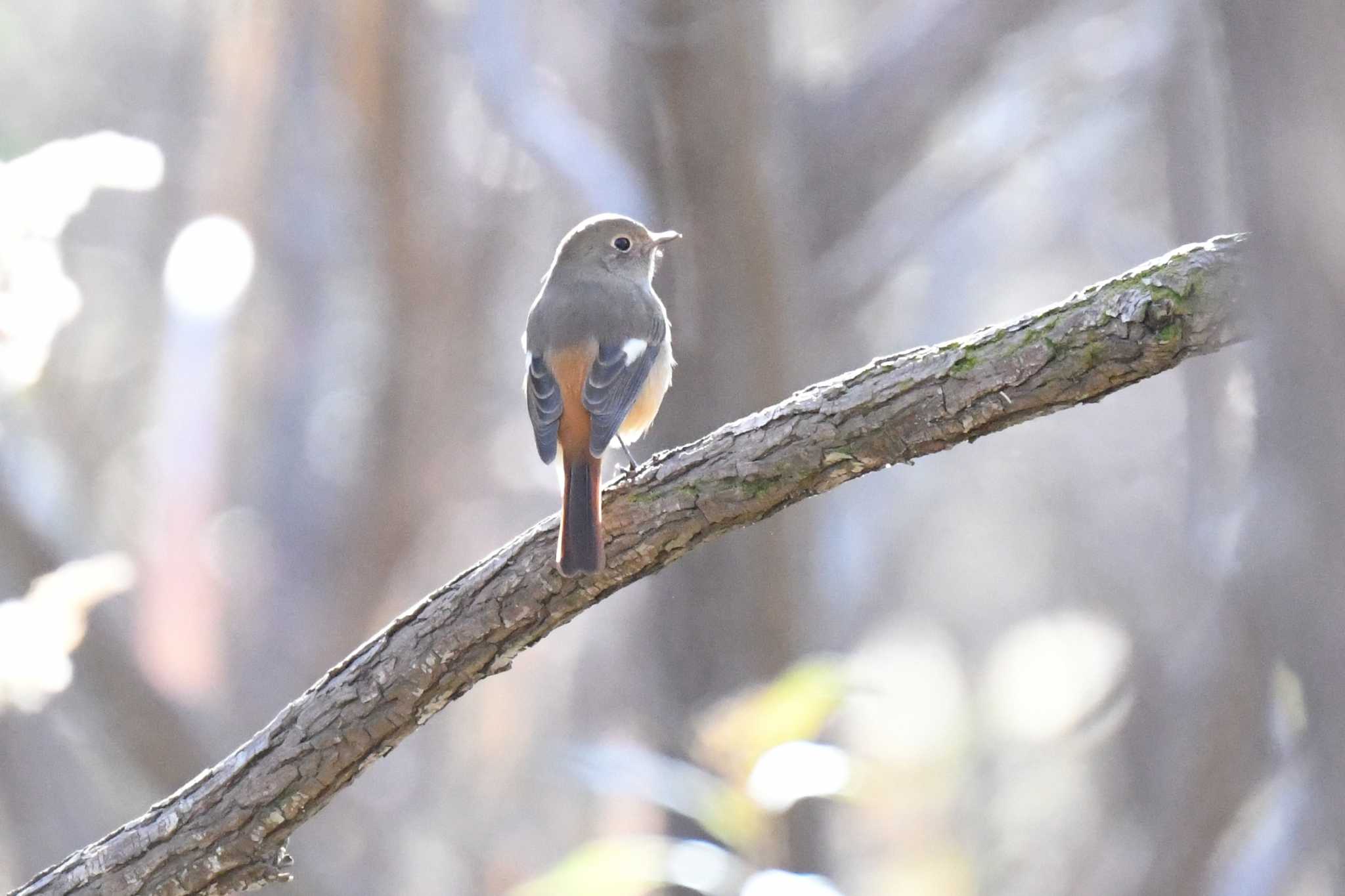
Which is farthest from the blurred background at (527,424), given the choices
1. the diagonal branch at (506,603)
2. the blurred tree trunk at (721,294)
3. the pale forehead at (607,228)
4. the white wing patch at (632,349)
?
the white wing patch at (632,349)

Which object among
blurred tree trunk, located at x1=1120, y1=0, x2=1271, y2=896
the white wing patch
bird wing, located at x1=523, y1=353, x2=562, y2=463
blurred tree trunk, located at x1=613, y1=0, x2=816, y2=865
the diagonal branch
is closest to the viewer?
the diagonal branch

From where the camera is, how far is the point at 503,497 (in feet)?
33.3

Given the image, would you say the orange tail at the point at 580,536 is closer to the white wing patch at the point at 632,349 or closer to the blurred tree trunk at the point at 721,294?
the white wing patch at the point at 632,349

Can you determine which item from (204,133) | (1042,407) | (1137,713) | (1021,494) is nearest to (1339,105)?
(1042,407)

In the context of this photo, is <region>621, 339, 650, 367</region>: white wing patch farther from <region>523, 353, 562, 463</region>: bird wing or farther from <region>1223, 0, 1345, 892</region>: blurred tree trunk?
<region>1223, 0, 1345, 892</region>: blurred tree trunk

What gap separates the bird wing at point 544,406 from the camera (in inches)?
149

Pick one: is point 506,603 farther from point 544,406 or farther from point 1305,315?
point 1305,315

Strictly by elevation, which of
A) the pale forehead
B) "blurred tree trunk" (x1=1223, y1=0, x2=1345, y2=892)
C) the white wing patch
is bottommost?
"blurred tree trunk" (x1=1223, y1=0, x2=1345, y2=892)

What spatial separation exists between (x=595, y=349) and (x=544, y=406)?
0.28 m

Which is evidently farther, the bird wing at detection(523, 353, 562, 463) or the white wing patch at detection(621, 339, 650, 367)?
the white wing patch at detection(621, 339, 650, 367)

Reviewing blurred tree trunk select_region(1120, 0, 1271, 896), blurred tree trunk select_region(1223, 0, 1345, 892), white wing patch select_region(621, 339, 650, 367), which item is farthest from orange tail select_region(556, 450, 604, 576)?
blurred tree trunk select_region(1120, 0, 1271, 896)

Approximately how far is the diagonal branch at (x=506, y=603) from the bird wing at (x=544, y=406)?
3.02 feet

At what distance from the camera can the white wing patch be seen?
406 centimetres

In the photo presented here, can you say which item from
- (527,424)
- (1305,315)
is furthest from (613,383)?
(527,424)
